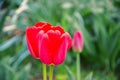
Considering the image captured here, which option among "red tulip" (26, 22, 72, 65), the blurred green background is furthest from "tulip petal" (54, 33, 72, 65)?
the blurred green background

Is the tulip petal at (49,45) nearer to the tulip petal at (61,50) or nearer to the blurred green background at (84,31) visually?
the tulip petal at (61,50)

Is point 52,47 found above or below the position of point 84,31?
above

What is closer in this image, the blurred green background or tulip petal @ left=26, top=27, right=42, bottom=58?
tulip petal @ left=26, top=27, right=42, bottom=58

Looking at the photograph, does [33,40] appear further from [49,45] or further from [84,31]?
[84,31]

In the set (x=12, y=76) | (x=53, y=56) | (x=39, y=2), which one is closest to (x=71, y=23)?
(x=39, y=2)

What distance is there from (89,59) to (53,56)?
5.79 feet

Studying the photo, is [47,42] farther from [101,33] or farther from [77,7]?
[77,7]

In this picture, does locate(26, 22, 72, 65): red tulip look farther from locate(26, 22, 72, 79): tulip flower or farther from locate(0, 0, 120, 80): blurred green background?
locate(0, 0, 120, 80): blurred green background

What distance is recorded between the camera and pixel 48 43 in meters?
1.02

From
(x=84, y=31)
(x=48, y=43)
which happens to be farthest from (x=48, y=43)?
(x=84, y=31)

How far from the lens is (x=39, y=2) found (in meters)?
3.04

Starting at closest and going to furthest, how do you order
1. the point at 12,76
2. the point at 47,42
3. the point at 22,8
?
the point at 47,42 → the point at 12,76 → the point at 22,8

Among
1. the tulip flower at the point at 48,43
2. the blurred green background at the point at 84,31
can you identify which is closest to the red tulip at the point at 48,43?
the tulip flower at the point at 48,43

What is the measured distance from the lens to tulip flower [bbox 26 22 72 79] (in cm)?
102
